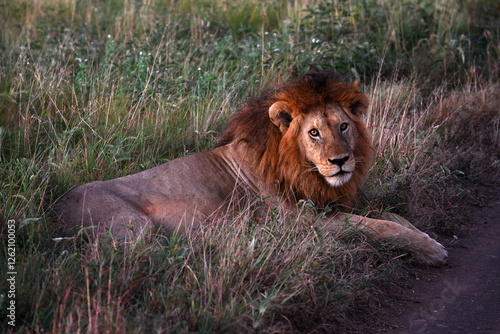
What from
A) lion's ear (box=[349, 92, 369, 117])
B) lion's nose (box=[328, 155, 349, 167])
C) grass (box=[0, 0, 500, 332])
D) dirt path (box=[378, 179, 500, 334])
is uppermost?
lion's ear (box=[349, 92, 369, 117])

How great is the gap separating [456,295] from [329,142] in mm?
1274

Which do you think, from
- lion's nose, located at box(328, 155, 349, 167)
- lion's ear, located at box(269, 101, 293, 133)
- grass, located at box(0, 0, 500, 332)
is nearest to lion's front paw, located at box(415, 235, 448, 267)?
grass, located at box(0, 0, 500, 332)

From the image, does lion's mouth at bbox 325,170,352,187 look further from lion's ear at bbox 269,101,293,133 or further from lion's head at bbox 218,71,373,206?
lion's ear at bbox 269,101,293,133

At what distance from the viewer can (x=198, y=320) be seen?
291cm

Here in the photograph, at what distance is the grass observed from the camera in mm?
3109

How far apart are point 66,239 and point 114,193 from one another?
57 centimetres

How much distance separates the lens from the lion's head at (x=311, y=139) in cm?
416

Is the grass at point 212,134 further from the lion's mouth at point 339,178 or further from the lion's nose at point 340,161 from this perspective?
the lion's nose at point 340,161

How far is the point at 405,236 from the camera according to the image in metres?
4.16

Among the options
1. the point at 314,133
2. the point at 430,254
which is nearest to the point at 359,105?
the point at 314,133

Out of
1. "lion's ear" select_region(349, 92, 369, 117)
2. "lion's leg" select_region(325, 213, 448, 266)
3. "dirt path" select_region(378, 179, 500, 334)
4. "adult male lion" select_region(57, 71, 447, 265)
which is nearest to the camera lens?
"dirt path" select_region(378, 179, 500, 334)

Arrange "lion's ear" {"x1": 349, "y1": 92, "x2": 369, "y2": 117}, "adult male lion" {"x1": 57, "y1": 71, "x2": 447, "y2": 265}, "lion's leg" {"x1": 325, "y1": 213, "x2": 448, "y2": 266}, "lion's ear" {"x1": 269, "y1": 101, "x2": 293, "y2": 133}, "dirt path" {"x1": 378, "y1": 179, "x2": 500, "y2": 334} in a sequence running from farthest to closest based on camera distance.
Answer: "lion's ear" {"x1": 349, "y1": 92, "x2": 369, "y2": 117}
"lion's ear" {"x1": 269, "y1": 101, "x2": 293, "y2": 133}
"lion's leg" {"x1": 325, "y1": 213, "x2": 448, "y2": 266}
"adult male lion" {"x1": 57, "y1": 71, "x2": 447, "y2": 265}
"dirt path" {"x1": 378, "y1": 179, "x2": 500, "y2": 334}

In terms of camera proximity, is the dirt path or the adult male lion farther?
the adult male lion

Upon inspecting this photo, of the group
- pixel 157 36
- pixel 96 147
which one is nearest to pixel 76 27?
pixel 157 36
